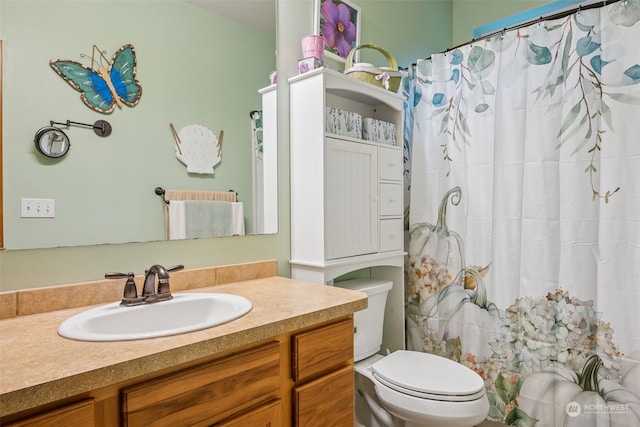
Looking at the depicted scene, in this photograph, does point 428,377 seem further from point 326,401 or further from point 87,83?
point 87,83

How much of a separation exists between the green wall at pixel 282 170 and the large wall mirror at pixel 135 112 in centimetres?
4

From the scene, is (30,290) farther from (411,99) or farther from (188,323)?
(411,99)

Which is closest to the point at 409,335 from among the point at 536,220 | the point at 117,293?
the point at 536,220

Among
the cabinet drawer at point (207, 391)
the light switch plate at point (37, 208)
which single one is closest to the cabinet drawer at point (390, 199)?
the cabinet drawer at point (207, 391)

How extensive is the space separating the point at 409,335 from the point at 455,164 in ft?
3.18

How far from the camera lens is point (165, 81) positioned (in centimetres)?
129

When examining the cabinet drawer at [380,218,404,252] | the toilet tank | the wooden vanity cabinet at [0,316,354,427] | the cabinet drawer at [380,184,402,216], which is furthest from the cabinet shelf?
the wooden vanity cabinet at [0,316,354,427]

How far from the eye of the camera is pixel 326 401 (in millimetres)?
1102

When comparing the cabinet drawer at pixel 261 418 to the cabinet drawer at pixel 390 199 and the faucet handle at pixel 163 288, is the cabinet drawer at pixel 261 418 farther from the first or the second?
the cabinet drawer at pixel 390 199

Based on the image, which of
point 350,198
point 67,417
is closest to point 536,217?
point 350,198

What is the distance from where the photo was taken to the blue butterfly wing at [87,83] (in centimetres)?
108

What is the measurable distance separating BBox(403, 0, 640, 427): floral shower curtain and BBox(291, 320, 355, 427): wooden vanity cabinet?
99 centimetres

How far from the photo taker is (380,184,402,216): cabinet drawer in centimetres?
185

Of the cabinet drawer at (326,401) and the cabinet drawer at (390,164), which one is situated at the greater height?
the cabinet drawer at (390,164)
